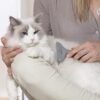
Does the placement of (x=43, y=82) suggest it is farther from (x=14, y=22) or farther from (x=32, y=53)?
(x=14, y=22)

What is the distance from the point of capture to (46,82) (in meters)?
0.96

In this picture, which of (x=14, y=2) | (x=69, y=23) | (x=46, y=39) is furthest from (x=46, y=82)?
(x=14, y=2)

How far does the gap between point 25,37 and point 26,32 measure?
0.02 meters

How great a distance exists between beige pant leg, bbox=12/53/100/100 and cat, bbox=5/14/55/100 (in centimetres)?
15

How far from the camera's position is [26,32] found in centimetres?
120

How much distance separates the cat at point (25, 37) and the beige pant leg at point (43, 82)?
0.48ft

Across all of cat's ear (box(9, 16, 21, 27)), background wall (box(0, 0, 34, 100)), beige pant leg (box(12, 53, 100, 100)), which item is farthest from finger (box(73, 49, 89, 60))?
background wall (box(0, 0, 34, 100))

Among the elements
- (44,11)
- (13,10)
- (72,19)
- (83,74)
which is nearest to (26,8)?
(13,10)

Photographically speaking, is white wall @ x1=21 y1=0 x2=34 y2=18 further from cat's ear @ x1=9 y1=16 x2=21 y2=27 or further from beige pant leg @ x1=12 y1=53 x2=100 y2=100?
beige pant leg @ x1=12 y1=53 x2=100 y2=100

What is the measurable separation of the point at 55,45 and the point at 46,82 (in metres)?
0.31

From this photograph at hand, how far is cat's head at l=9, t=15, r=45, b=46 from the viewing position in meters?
1.19

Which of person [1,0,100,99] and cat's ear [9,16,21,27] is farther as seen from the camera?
person [1,0,100,99]

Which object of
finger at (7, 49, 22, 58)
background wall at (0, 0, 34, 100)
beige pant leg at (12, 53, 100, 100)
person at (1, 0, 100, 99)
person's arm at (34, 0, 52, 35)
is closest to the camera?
beige pant leg at (12, 53, 100, 100)

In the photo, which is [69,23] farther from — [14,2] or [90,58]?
[14,2]
